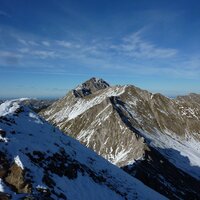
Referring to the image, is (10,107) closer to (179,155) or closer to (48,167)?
(48,167)

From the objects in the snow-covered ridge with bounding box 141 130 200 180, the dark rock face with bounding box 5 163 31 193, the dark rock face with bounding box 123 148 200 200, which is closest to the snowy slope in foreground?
the dark rock face with bounding box 5 163 31 193

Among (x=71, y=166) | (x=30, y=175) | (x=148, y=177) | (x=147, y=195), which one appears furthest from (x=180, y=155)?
(x=30, y=175)

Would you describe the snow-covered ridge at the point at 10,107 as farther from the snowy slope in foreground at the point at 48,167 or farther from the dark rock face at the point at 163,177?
the dark rock face at the point at 163,177

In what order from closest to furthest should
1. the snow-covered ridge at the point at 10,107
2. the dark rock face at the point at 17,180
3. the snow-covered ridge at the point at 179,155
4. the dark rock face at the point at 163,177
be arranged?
1. the dark rock face at the point at 17,180
2. the snow-covered ridge at the point at 10,107
3. the dark rock face at the point at 163,177
4. the snow-covered ridge at the point at 179,155

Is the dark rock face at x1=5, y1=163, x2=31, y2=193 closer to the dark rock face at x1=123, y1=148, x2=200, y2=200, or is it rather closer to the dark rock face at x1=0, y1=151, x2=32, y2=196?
the dark rock face at x1=0, y1=151, x2=32, y2=196

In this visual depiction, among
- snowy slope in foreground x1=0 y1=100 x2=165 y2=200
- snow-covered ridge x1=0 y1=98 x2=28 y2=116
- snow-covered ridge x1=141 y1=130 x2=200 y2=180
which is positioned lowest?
snow-covered ridge x1=141 y1=130 x2=200 y2=180

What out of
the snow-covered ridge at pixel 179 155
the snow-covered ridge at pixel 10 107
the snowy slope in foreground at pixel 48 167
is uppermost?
the snow-covered ridge at pixel 10 107

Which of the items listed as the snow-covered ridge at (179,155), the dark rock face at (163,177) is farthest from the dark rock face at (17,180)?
the snow-covered ridge at (179,155)

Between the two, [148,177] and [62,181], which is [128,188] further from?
[148,177]
